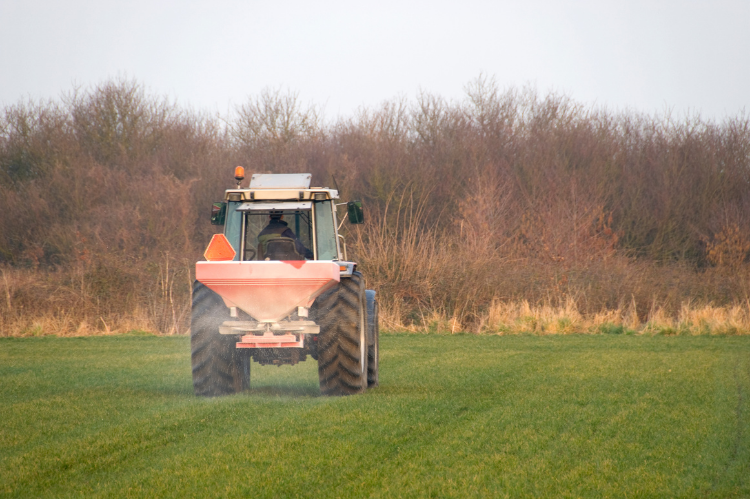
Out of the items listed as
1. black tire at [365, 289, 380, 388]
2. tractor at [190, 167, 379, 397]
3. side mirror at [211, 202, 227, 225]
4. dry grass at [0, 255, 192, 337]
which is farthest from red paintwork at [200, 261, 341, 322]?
dry grass at [0, 255, 192, 337]

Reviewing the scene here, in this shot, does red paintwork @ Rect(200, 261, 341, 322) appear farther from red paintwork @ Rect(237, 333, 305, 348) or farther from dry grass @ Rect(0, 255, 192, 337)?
dry grass @ Rect(0, 255, 192, 337)

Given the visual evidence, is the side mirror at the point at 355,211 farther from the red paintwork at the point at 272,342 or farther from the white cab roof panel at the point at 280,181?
the red paintwork at the point at 272,342

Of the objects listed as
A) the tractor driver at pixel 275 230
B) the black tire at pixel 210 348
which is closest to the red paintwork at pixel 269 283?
the black tire at pixel 210 348

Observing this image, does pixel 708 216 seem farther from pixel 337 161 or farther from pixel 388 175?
pixel 337 161

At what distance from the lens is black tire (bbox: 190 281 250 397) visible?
25.2 ft

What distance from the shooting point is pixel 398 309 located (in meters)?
18.9

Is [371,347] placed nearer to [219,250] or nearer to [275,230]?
[275,230]

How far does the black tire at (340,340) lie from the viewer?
298 inches

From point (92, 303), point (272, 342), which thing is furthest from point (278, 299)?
point (92, 303)

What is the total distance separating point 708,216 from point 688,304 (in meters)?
12.7

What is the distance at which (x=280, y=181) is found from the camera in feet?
27.5

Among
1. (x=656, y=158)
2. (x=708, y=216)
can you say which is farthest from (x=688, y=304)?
(x=656, y=158)

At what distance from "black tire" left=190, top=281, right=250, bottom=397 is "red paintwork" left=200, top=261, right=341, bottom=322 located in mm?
279

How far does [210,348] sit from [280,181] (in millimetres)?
1949
